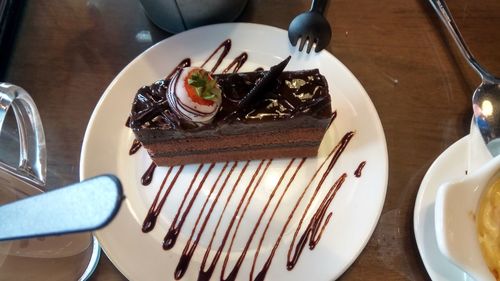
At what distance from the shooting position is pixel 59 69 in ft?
4.99

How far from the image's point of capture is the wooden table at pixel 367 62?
1.39 m

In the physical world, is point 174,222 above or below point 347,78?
below

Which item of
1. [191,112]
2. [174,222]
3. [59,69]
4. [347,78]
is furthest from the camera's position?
[59,69]

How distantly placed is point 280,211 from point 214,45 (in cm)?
61

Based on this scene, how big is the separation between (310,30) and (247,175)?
526mm

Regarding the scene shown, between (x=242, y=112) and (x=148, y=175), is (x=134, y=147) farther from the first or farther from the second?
(x=242, y=112)

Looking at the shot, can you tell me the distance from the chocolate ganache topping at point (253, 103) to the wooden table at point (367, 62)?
1.04ft

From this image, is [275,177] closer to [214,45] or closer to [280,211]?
[280,211]

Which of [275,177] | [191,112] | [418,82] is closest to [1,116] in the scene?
[191,112]

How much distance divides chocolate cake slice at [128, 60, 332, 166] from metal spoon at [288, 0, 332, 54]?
0.22m

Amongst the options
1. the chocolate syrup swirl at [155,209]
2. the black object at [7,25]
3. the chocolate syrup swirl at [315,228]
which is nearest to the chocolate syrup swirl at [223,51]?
the chocolate syrup swirl at [155,209]

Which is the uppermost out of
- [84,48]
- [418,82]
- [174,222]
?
[84,48]

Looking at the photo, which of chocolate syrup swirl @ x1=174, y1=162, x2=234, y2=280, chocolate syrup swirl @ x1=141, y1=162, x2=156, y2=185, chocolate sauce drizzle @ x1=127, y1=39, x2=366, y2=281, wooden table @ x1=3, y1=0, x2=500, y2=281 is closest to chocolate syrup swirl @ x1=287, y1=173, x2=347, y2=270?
chocolate sauce drizzle @ x1=127, y1=39, x2=366, y2=281

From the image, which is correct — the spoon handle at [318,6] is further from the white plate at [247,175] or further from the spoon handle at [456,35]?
the spoon handle at [456,35]
